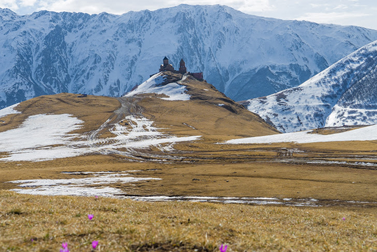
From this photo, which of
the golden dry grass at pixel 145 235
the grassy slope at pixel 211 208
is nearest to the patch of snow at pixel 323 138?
the grassy slope at pixel 211 208

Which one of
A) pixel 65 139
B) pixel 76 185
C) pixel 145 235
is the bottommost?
pixel 65 139

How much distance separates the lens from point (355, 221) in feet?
70.7

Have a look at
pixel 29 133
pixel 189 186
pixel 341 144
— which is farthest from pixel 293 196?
pixel 29 133

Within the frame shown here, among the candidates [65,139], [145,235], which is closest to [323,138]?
[65,139]

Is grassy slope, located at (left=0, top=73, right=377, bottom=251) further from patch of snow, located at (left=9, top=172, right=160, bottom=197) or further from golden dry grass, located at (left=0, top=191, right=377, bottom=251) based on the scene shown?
patch of snow, located at (left=9, top=172, right=160, bottom=197)

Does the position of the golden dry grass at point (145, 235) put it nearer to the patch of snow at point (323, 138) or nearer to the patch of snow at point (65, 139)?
the patch of snow at point (65, 139)

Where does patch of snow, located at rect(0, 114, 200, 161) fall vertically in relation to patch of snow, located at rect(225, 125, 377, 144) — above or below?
above

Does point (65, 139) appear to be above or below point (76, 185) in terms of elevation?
below

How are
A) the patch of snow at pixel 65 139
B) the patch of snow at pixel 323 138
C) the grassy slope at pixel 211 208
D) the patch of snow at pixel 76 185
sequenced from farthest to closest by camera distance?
1. the patch of snow at pixel 323 138
2. the patch of snow at pixel 65 139
3. the patch of snow at pixel 76 185
4. the grassy slope at pixel 211 208

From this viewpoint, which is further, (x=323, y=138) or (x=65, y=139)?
(x=65, y=139)

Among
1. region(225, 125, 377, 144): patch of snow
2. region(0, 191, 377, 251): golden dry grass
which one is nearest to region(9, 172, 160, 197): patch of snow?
region(0, 191, 377, 251): golden dry grass

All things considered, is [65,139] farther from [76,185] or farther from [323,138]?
[323,138]

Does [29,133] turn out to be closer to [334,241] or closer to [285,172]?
[285,172]

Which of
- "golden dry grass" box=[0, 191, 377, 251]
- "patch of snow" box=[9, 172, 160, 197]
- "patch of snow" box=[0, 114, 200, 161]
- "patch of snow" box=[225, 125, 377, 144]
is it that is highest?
"golden dry grass" box=[0, 191, 377, 251]
